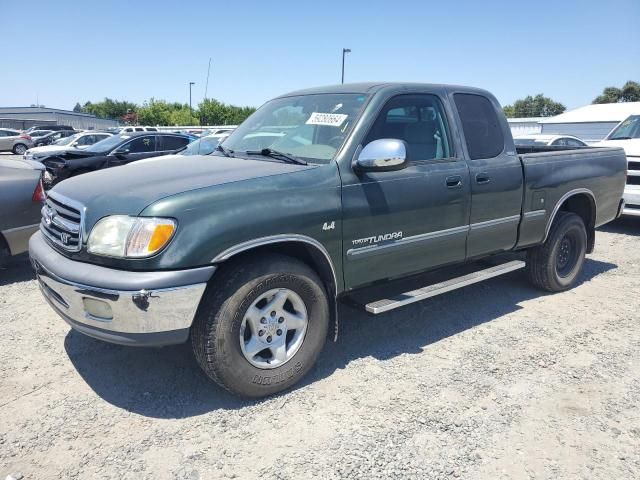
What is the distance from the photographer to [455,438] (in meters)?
2.83

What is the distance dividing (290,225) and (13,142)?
3353 centimetres

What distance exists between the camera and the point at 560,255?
17.6ft

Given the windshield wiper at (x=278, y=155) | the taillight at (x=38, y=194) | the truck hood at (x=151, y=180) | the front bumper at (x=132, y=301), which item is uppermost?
the windshield wiper at (x=278, y=155)

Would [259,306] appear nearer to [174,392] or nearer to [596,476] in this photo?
[174,392]

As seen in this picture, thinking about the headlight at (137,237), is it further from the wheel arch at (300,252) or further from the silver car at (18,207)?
the silver car at (18,207)

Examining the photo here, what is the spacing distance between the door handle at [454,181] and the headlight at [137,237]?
221 cm

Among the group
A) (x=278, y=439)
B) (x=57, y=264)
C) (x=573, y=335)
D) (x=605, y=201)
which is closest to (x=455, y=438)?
(x=278, y=439)

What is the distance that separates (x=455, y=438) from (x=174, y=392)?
1781 millimetres

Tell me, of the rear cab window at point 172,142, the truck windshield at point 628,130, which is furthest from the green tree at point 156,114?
the truck windshield at point 628,130

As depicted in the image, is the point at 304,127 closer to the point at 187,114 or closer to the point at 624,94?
the point at 187,114

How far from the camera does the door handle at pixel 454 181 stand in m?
3.93

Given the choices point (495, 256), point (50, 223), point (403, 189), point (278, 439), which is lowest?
point (278, 439)

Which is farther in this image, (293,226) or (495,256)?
(495,256)

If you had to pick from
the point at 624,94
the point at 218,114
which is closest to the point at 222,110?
the point at 218,114
